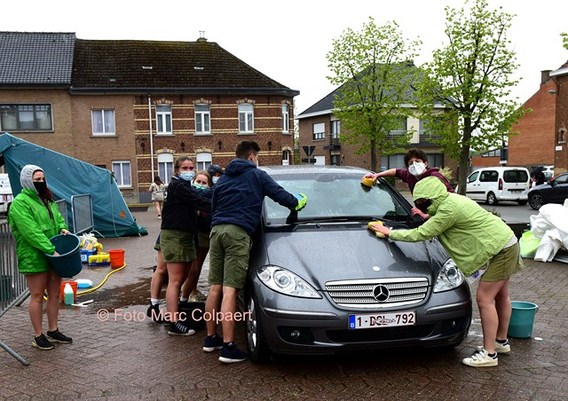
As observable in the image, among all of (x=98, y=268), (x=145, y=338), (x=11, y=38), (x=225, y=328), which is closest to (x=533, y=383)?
(x=225, y=328)

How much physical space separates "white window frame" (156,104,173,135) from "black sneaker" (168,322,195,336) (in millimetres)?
27716

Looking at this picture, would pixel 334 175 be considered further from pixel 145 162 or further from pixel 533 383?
pixel 145 162

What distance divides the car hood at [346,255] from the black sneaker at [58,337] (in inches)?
85.2

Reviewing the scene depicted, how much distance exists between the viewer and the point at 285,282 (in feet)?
13.8

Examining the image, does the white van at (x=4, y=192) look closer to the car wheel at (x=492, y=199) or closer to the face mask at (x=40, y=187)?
the face mask at (x=40, y=187)

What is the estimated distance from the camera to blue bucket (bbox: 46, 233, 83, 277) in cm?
483

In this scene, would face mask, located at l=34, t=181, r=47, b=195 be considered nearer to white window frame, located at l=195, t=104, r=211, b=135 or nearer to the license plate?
the license plate

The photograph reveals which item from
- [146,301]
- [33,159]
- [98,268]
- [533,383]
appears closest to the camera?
[533,383]

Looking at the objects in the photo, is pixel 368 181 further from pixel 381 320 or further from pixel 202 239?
pixel 202 239

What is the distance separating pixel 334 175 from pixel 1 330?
13.1 feet

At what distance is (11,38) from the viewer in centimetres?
3197

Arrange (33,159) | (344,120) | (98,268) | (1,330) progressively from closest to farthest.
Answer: (1,330), (98,268), (33,159), (344,120)

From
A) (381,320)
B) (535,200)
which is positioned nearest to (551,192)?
(535,200)

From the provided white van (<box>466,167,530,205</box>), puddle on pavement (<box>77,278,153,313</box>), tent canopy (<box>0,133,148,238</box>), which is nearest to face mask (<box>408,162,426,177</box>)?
puddle on pavement (<box>77,278,153,313</box>)
